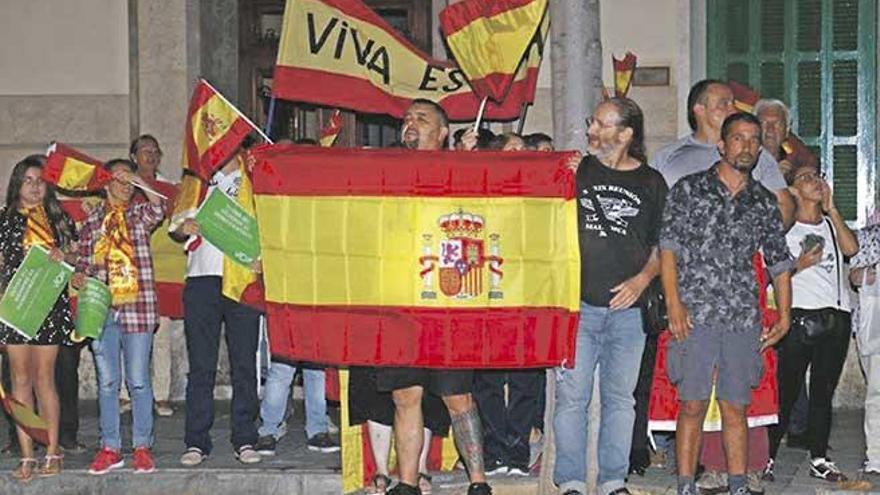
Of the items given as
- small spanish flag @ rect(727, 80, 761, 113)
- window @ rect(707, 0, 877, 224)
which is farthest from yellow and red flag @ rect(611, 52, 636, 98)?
window @ rect(707, 0, 877, 224)

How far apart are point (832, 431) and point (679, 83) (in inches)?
114

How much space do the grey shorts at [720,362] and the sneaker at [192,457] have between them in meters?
3.15

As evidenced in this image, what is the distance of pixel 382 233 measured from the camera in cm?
A: 936

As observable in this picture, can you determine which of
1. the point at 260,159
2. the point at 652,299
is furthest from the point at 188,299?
the point at 652,299

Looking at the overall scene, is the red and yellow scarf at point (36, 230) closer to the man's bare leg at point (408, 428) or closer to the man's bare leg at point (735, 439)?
the man's bare leg at point (408, 428)

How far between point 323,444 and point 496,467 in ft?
4.72

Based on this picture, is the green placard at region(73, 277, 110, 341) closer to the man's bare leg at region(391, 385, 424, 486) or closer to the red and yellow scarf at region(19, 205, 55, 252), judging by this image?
the red and yellow scarf at region(19, 205, 55, 252)

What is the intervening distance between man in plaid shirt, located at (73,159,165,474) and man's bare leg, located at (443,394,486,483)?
2.12 metres

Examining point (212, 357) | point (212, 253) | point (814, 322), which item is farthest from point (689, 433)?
point (212, 253)

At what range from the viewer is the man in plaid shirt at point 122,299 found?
10453mm

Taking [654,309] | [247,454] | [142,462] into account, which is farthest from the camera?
[247,454]

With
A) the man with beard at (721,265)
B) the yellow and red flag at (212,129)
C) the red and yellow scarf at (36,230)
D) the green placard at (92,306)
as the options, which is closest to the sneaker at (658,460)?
the man with beard at (721,265)

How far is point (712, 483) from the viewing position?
9.68 m

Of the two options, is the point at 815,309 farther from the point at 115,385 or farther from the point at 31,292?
the point at 31,292
